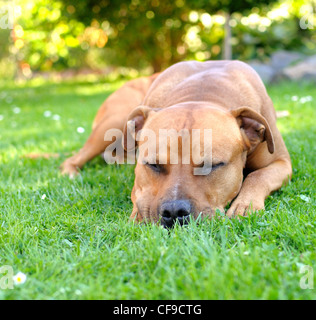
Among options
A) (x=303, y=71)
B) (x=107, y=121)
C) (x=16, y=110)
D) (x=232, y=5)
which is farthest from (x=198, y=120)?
(x=303, y=71)

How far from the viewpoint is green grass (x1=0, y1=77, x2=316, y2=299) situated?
70.7 inches

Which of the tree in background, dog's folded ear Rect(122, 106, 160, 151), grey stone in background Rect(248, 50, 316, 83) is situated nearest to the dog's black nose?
dog's folded ear Rect(122, 106, 160, 151)

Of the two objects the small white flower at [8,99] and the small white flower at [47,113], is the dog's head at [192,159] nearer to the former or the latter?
the small white flower at [47,113]

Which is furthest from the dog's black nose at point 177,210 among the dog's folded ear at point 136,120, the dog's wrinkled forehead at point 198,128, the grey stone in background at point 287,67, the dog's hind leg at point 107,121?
the grey stone in background at point 287,67

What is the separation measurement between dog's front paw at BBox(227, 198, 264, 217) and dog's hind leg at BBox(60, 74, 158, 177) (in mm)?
1771

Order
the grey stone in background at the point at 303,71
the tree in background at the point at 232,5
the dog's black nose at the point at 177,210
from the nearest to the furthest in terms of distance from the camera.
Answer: the dog's black nose at the point at 177,210
the tree in background at the point at 232,5
the grey stone in background at the point at 303,71

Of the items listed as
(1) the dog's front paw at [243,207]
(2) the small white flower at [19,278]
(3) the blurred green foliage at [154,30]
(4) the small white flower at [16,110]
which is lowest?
(4) the small white flower at [16,110]

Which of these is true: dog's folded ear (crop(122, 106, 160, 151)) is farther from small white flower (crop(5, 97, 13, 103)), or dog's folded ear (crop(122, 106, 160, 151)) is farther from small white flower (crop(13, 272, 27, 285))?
small white flower (crop(5, 97, 13, 103))

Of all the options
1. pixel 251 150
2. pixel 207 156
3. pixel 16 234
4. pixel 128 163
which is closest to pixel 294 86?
pixel 128 163

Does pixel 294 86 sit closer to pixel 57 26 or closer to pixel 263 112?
pixel 263 112

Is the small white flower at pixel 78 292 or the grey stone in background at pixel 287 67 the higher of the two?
the grey stone in background at pixel 287 67

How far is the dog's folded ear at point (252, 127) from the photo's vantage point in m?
2.89

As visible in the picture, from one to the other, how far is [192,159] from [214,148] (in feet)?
0.57
